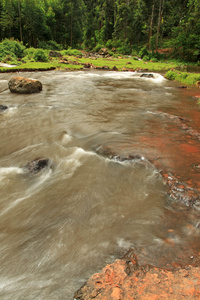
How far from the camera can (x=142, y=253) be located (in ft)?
8.24

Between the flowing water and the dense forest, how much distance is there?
1329 inches

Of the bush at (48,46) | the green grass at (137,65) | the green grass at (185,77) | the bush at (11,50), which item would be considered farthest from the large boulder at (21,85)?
the bush at (48,46)

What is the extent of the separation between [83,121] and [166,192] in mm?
5196

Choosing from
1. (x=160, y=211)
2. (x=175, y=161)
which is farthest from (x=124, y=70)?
(x=160, y=211)

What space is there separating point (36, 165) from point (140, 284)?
3.59 metres

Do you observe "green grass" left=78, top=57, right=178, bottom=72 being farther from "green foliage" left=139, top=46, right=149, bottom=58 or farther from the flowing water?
the flowing water

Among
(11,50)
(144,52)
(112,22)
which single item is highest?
(112,22)

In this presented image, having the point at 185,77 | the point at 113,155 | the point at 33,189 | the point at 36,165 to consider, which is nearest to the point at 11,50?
the point at 185,77

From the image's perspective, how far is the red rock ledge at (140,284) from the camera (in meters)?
1.93

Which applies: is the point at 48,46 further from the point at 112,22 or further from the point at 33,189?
the point at 33,189

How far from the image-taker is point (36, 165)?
15.8ft

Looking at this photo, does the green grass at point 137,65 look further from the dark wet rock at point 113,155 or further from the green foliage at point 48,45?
the dark wet rock at point 113,155

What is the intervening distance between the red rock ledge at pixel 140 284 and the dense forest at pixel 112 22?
124 ft

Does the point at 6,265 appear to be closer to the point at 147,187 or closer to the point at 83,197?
the point at 83,197
